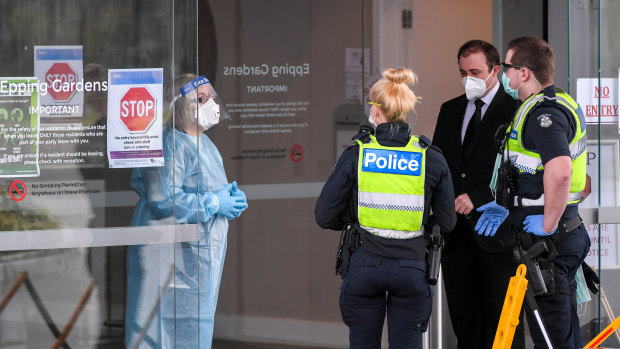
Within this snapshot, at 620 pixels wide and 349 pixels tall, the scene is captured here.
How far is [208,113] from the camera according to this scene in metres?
4.97

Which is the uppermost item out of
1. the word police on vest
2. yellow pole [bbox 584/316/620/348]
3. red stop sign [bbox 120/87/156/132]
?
red stop sign [bbox 120/87/156/132]

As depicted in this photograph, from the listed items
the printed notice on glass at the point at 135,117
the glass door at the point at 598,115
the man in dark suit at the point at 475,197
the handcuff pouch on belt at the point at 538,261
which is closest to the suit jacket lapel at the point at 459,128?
the man in dark suit at the point at 475,197

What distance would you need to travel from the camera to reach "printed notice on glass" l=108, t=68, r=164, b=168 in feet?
14.7

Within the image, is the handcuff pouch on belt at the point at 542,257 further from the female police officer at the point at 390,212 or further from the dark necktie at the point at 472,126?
the dark necktie at the point at 472,126

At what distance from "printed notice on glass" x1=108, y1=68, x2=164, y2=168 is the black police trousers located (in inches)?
43.6

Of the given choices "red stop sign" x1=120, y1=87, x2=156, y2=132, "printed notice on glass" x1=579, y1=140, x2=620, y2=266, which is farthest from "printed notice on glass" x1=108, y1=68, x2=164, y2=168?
"printed notice on glass" x1=579, y1=140, x2=620, y2=266

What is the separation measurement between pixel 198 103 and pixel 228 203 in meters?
0.54

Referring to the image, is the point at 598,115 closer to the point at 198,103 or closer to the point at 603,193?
the point at 603,193

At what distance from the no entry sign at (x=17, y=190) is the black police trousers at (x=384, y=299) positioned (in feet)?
4.91

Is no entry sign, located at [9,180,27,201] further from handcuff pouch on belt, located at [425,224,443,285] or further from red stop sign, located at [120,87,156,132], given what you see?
handcuff pouch on belt, located at [425,224,443,285]

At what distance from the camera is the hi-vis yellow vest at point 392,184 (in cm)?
415

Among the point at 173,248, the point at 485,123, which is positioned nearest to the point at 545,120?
the point at 485,123

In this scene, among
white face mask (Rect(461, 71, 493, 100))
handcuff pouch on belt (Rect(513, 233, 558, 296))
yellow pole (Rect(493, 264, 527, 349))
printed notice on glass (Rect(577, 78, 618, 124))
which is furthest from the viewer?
printed notice on glass (Rect(577, 78, 618, 124))

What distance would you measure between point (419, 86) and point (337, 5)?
730 mm
